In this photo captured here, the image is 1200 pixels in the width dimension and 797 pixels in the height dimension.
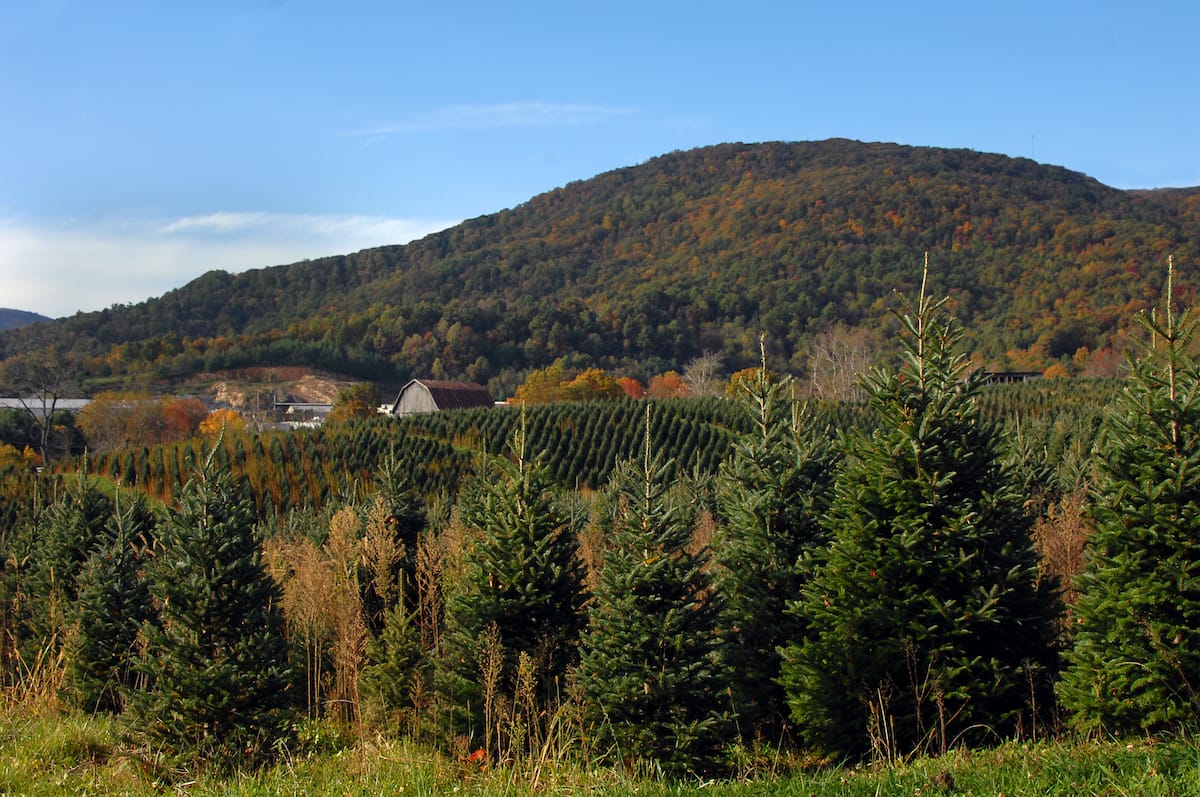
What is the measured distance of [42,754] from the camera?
20.5 feet

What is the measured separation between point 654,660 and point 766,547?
2.16m

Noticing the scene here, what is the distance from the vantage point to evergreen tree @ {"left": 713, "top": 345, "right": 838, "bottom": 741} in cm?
909

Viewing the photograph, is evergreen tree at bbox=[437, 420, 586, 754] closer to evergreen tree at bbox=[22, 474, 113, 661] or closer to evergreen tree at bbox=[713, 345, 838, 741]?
evergreen tree at bbox=[713, 345, 838, 741]

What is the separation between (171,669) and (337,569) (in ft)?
16.1

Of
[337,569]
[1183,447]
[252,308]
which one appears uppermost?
[252,308]

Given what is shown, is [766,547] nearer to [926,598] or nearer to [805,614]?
[805,614]

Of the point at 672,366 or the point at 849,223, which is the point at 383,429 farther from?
the point at 849,223

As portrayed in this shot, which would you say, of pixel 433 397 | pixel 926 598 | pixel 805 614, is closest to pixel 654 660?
pixel 805 614

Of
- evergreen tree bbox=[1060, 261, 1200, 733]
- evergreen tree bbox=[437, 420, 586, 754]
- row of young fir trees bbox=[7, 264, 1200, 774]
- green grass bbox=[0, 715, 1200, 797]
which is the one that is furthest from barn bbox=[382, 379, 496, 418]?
evergreen tree bbox=[1060, 261, 1200, 733]

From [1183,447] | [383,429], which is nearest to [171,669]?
[1183,447]

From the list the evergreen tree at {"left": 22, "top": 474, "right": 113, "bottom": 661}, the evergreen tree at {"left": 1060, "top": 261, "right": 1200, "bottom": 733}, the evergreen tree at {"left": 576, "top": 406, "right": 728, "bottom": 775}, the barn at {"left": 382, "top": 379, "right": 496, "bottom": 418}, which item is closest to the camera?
the evergreen tree at {"left": 1060, "top": 261, "right": 1200, "bottom": 733}

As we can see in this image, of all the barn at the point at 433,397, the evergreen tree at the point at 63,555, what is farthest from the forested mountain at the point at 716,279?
the evergreen tree at the point at 63,555

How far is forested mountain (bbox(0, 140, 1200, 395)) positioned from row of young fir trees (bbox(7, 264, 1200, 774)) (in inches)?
2724

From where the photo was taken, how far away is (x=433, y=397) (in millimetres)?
57938
